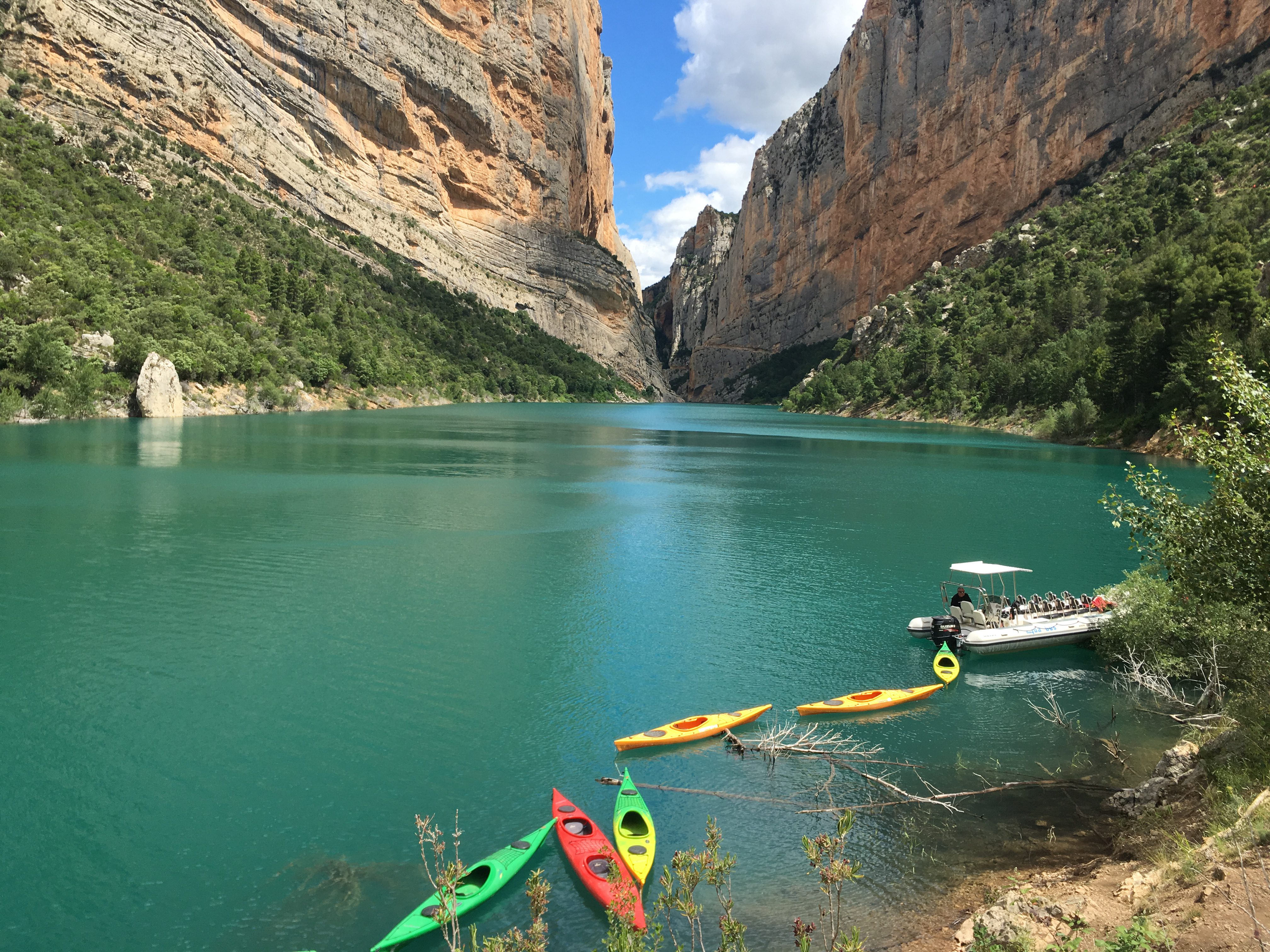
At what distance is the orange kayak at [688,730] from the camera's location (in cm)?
1176

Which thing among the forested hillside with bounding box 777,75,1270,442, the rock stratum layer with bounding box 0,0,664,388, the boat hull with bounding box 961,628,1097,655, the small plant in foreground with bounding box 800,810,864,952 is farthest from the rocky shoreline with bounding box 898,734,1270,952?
the rock stratum layer with bounding box 0,0,664,388

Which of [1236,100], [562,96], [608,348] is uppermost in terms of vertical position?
[562,96]

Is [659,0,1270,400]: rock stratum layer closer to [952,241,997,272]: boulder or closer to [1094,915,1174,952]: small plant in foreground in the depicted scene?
[952,241,997,272]: boulder

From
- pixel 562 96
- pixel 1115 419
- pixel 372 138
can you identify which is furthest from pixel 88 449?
pixel 562 96

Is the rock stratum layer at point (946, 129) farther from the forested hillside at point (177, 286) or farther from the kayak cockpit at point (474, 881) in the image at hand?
the kayak cockpit at point (474, 881)

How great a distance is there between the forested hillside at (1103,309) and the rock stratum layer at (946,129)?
9.92 metres

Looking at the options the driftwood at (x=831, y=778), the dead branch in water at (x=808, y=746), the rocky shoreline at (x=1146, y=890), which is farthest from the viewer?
the dead branch in water at (x=808, y=746)

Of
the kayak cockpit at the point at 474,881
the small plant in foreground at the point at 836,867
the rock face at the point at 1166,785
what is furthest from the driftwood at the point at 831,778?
the small plant in foreground at the point at 836,867

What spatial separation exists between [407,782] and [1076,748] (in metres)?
10.1

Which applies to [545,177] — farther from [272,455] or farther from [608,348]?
A: [272,455]

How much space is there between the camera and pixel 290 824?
9.34 m

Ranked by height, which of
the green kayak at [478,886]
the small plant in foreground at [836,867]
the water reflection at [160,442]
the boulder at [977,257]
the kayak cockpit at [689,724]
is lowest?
the green kayak at [478,886]

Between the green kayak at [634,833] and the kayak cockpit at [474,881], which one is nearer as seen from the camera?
the kayak cockpit at [474,881]

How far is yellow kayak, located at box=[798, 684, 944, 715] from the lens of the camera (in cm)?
1316
